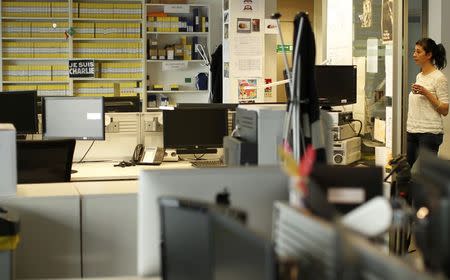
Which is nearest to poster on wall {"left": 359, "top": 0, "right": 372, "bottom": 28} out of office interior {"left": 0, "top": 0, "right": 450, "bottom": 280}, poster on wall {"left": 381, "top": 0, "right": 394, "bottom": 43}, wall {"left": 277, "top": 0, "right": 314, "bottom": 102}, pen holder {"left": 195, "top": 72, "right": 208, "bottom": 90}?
office interior {"left": 0, "top": 0, "right": 450, "bottom": 280}

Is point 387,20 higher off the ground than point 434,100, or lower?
higher

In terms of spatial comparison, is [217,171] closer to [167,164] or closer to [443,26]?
[167,164]

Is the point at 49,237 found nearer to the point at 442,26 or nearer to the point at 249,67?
the point at 442,26

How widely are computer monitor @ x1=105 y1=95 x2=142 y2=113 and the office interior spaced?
13mm

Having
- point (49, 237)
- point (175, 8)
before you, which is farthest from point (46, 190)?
point (175, 8)

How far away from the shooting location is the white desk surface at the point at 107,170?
5082 millimetres

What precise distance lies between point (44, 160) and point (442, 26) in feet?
10.9

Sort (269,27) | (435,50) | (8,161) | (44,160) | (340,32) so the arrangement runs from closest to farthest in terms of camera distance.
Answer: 1. (8,161)
2. (44,160)
3. (435,50)
4. (340,32)
5. (269,27)

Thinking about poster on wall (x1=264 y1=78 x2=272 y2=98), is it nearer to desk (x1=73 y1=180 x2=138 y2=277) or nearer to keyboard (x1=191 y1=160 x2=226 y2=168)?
keyboard (x1=191 y1=160 x2=226 y2=168)

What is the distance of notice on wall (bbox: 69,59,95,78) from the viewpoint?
9586 mm

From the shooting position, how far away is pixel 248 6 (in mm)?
8375

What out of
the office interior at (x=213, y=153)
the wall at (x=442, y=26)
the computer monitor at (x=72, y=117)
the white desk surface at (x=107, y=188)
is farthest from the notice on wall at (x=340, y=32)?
the white desk surface at (x=107, y=188)

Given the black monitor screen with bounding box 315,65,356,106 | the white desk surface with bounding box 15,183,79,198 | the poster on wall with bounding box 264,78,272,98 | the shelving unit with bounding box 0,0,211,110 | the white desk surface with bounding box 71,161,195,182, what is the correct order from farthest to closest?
the shelving unit with bounding box 0,0,211,110, the poster on wall with bounding box 264,78,272,98, the black monitor screen with bounding box 315,65,356,106, the white desk surface with bounding box 71,161,195,182, the white desk surface with bounding box 15,183,79,198

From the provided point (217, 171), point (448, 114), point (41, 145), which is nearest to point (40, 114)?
point (41, 145)
